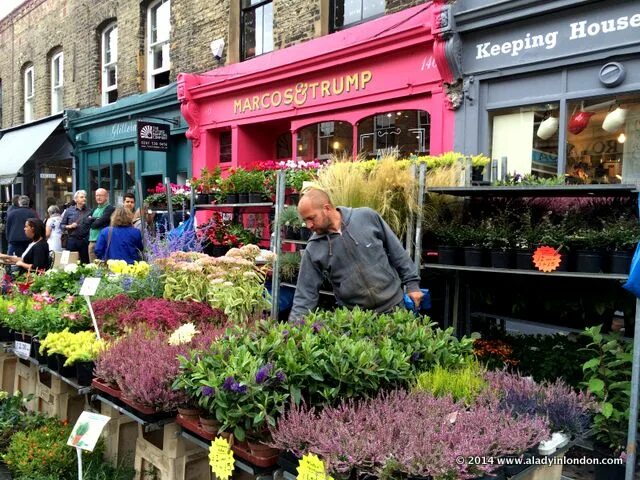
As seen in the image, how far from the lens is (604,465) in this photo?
376 cm

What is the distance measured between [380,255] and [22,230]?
29.8 feet

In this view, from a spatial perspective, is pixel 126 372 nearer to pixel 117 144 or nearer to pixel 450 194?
pixel 450 194

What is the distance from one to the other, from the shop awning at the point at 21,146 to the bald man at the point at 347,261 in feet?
49.8

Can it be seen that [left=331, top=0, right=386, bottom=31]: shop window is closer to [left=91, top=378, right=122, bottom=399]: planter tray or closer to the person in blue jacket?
the person in blue jacket

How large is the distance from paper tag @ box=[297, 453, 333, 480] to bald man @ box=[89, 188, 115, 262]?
7.45 m

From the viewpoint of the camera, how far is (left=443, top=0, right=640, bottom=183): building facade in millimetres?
6191

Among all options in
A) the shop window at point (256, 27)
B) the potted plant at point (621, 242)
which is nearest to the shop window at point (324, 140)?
the shop window at point (256, 27)

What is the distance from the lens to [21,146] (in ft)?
58.0

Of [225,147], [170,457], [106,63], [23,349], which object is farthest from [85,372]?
[106,63]

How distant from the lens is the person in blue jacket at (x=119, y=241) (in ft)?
24.6

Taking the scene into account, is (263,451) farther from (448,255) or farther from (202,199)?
(202,199)

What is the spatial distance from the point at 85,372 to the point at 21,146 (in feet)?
54.0

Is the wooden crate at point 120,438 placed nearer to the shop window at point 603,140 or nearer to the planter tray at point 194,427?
the planter tray at point 194,427

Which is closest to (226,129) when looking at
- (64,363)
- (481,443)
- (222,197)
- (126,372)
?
(222,197)
